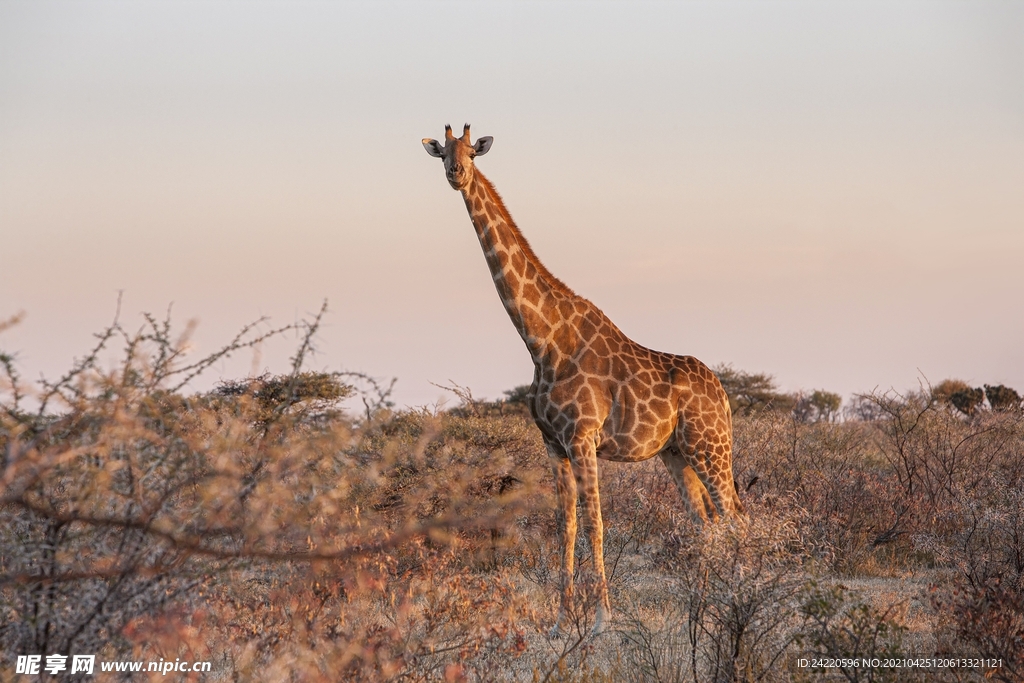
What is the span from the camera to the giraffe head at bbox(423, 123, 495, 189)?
309 inches

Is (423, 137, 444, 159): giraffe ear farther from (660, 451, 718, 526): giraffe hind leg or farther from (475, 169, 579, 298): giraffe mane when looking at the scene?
(660, 451, 718, 526): giraffe hind leg

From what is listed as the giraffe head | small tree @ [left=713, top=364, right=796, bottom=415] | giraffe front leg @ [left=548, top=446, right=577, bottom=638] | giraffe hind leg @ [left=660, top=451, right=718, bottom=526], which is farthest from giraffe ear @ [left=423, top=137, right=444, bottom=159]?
small tree @ [left=713, top=364, right=796, bottom=415]

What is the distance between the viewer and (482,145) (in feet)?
27.1

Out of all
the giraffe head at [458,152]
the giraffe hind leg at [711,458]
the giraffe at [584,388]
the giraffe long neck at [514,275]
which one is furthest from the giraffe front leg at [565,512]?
the giraffe head at [458,152]

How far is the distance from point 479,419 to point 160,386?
7494 millimetres

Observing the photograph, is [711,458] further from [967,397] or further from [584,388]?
[967,397]

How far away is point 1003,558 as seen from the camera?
8133 mm

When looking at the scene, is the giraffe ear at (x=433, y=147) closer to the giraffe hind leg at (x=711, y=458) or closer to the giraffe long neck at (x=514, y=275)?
the giraffe long neck at (x=514, y=275)

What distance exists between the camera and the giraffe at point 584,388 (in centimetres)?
784

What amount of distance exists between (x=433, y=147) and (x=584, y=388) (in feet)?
7.67

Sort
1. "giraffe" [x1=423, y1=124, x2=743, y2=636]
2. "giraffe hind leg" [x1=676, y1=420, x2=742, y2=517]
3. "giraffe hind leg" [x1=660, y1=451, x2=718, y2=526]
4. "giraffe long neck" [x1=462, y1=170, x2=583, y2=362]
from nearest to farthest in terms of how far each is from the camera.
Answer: "giraffe" [x1=423, y1=124, x2=743, y2=636]
"giraffe long neck" [x1=462, y1=170, x2=583, y2=362]
"giraffe hind leg" [x1=676, y1=420, x2=742, y2=517]
"giraffe hind leg" [x1=660, y1=451, x2=718, y2=526]

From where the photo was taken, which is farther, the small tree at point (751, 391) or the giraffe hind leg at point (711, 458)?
the small tree at point (751, 391)

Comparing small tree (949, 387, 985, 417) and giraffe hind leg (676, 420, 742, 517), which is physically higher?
small tree (949, 387, 985, 417)

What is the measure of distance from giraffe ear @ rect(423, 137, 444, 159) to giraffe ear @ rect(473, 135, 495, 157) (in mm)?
293
